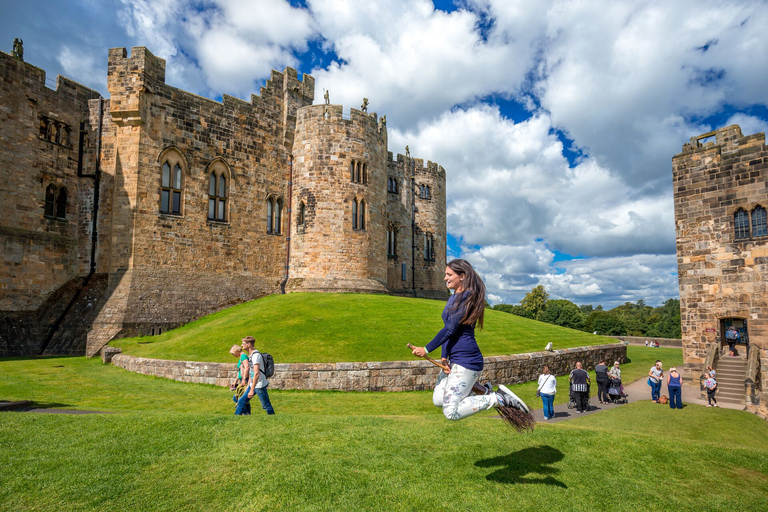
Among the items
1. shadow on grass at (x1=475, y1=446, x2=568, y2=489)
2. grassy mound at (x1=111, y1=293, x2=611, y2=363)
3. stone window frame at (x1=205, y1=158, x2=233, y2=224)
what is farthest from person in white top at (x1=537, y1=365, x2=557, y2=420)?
stone window frame at (x1=205, y1=158, x2=233, y2=224)

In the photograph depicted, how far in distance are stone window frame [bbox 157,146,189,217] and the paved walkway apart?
70.2ft

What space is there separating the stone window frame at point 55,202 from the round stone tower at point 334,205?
42.0 ft

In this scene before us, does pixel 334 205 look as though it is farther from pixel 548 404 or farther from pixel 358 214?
pixel 548 404

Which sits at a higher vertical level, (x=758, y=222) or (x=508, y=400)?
(x=758, y=222)

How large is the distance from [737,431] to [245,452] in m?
13.5

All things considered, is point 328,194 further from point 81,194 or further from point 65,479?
point 65,479

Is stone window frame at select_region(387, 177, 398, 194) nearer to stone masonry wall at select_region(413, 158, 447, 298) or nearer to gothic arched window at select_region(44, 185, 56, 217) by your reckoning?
stone masonry wall at select_region(413, 158, 447, 298)

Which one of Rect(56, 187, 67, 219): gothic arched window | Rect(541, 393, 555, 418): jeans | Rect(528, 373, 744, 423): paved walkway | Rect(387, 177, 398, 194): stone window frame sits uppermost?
Rect(387, 177, 398, 194): stone window frame

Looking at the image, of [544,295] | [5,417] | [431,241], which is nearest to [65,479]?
[5,417]

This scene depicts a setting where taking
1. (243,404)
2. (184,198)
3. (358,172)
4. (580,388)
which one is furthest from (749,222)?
(184,198)

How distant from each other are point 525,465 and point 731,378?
1899 cm

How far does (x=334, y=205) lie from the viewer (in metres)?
28.9

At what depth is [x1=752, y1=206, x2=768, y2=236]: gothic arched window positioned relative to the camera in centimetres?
1984

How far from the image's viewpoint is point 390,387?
14812 millimetres
